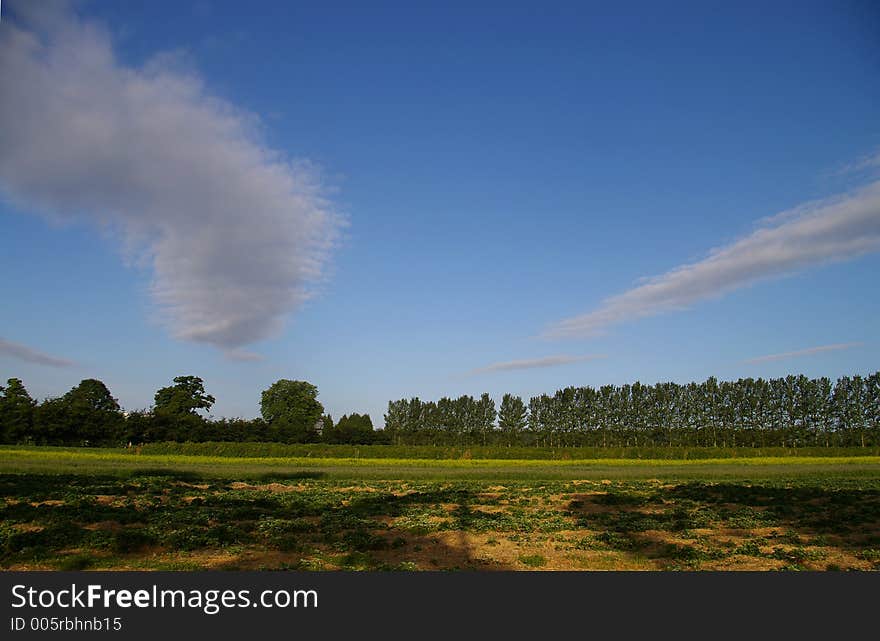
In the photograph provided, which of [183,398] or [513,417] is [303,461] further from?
[513,417]

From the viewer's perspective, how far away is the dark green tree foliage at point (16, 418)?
110 meters

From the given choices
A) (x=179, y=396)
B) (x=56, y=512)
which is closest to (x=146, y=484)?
(x=56, y=512)

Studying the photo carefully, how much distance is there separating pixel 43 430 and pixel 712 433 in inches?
6866

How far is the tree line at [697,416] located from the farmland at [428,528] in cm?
11083

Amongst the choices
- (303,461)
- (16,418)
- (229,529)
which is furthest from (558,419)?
(229,529)

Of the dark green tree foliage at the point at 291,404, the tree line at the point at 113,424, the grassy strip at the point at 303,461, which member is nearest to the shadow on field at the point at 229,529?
the grassy strip at the point at 303,461

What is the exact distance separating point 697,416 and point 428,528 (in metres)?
182

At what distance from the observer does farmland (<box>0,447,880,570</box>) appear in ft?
61.7

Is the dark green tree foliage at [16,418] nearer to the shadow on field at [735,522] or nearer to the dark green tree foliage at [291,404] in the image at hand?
the dark green tree foliage at [291,404]

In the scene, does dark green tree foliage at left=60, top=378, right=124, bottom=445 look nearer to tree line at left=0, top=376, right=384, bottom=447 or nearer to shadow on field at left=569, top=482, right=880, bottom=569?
tree line at left=0, top=376, right=384, bottom=447

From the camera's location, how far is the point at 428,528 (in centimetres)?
2486

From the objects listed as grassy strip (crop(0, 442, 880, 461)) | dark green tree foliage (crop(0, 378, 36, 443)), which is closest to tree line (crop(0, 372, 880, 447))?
dark green tree foliage (crop(0, 378, 36, 443))

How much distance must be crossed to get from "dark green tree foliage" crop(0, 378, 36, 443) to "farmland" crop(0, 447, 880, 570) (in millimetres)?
85359

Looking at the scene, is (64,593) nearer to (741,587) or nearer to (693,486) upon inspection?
(741,587)
